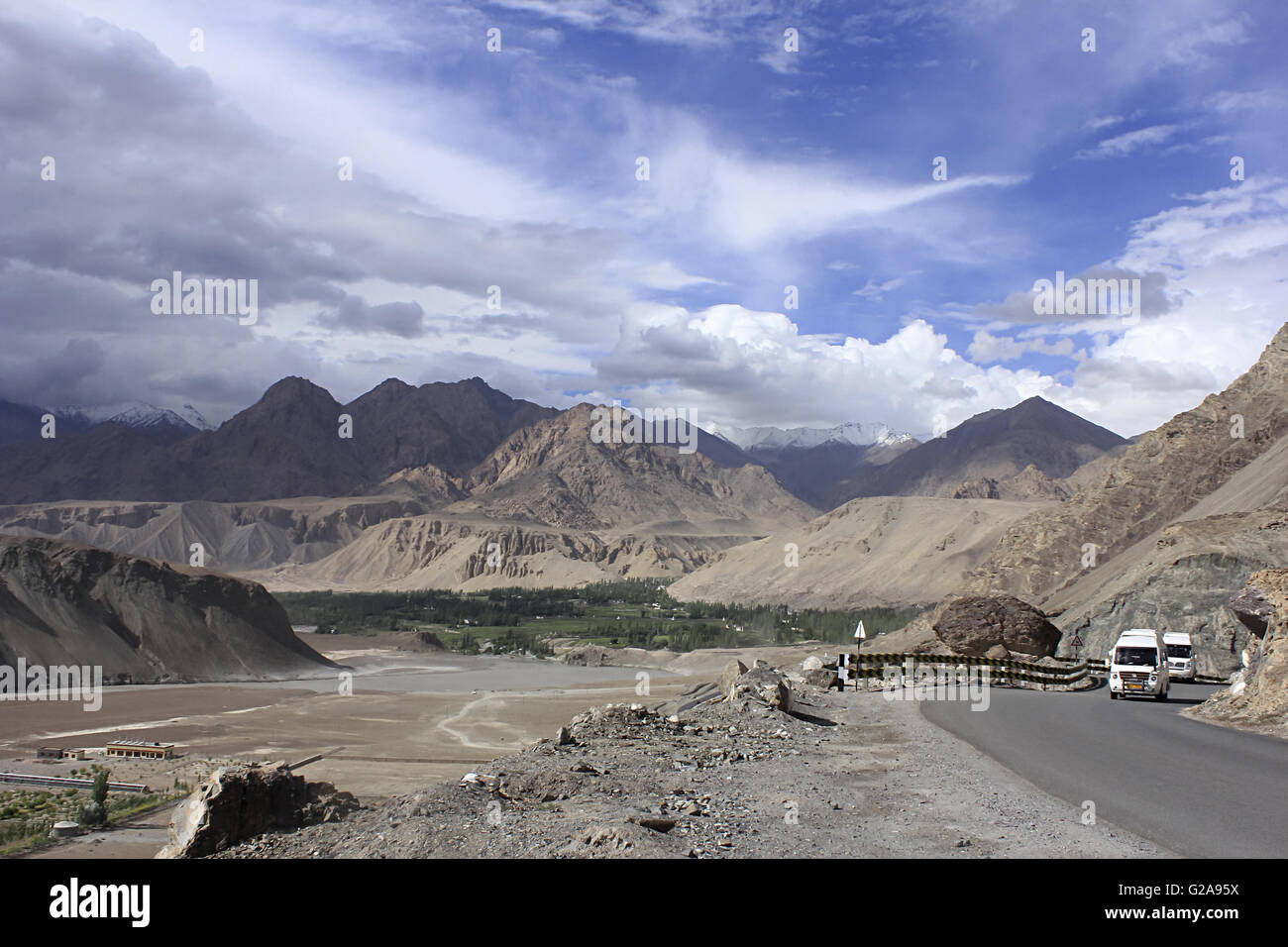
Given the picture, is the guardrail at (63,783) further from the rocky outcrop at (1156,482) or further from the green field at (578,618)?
the green field at (578,618)

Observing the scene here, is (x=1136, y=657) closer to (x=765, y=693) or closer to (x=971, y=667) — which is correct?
(x=971, y=667)

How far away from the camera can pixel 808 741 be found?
54.0ft

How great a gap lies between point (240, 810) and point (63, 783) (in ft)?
73.8

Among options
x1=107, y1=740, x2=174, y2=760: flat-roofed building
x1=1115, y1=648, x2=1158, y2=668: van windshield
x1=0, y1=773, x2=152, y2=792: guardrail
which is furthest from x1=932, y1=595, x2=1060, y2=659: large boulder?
x1=107, y1=740, x2=174, y2=760: flat-roofed building

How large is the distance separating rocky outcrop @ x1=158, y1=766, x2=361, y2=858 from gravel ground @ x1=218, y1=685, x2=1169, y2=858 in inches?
15.0

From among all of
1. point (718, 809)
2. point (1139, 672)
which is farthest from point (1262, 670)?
point (718, 809)

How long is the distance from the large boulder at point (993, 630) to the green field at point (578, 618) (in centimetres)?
5023

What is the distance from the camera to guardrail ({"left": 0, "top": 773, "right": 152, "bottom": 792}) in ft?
86.9

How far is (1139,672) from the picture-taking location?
24984 millimetres

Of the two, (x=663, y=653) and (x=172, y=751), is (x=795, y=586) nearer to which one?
(x=663, y=653)

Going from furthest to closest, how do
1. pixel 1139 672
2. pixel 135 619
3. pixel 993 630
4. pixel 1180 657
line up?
1. pixel 135 619
2. pixel 993 630
3. pixel 1180 657
4. pixel 1139 672

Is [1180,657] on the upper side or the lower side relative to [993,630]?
lower

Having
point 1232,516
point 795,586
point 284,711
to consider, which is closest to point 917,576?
point 795,586
